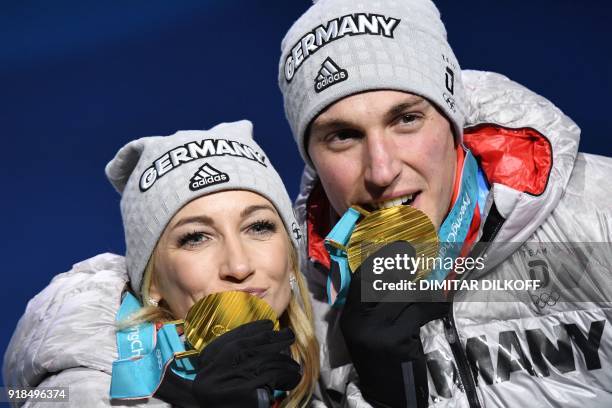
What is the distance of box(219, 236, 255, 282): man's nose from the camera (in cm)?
175

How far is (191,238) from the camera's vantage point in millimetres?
1840

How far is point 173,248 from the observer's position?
1.85 meters

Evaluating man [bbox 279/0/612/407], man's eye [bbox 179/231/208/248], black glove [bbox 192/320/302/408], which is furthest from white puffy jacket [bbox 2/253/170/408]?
man [bbox 279/0/612/407]

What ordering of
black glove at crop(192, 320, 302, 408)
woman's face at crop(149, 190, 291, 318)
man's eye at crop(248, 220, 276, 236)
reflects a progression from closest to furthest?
black glove at crop(192, 320, 302, 408) → woman's face at crop(149, 190, 291, 318) → man's eye at crop(248, 220, 276, 236)

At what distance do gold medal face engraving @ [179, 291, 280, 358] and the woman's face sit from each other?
43 millimetres

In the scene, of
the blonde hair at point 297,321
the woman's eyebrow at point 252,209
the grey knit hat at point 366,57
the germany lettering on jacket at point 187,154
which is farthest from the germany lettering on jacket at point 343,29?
the blonde hair at point 297,321

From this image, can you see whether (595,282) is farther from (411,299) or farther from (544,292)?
(411,299)

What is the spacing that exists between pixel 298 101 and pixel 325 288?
0.53 meters

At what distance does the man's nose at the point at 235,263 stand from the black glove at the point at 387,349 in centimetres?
25

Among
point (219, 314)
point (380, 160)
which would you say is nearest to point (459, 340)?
point (380, 160)

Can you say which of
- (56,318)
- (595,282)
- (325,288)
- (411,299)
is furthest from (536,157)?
(56,318)

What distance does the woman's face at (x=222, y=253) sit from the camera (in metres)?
1.78

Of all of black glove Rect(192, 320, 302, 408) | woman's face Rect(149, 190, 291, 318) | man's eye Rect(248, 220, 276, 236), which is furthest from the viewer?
man's eye Rect(248, 220, 276, 236)

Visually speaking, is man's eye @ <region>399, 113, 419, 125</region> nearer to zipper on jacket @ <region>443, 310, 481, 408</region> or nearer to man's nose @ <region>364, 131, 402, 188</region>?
man's nose @ <region>364, 131, 402, 188</region>
